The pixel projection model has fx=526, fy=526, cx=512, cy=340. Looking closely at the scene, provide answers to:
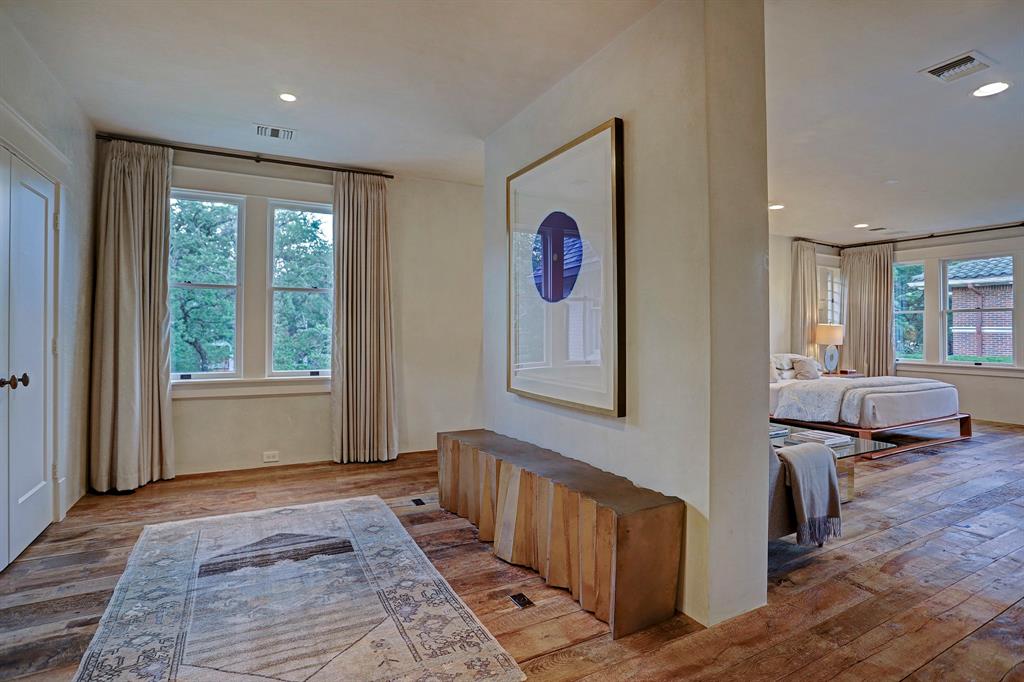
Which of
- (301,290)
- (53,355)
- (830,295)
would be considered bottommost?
(53,355)

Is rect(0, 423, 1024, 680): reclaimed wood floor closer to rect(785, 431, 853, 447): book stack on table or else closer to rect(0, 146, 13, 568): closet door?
rect(0, 146, 13, 568): closet door

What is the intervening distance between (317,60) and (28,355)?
2.28 metres

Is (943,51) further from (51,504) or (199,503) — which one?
(51,504)

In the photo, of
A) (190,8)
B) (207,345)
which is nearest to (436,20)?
(190,8)

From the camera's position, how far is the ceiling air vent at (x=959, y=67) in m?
2.80

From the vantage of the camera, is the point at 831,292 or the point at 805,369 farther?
the point at 831,292

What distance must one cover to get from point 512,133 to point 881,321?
7.45m

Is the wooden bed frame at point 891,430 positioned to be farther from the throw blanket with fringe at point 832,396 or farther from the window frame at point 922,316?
the window frame at point 922,316

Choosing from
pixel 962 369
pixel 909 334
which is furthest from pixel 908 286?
pixel 962 369

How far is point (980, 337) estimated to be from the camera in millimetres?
7508

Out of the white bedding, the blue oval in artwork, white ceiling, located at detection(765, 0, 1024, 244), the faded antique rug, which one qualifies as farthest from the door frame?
the white bedding

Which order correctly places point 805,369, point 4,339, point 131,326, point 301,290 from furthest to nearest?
point 805,369, point 301,290, point 131,326, point 4,339

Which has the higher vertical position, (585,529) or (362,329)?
(362,329)

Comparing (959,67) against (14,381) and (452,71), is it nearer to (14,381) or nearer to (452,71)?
(452,71)
